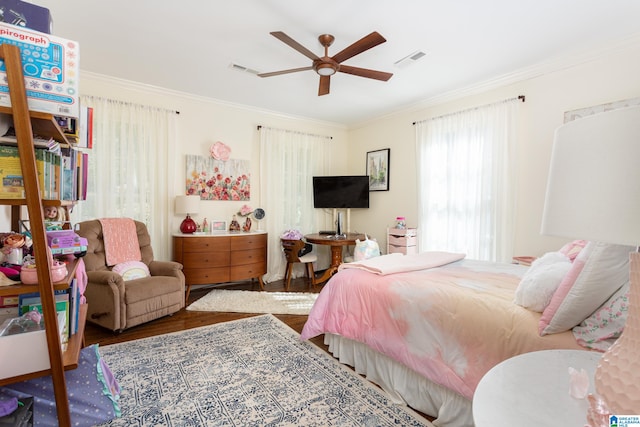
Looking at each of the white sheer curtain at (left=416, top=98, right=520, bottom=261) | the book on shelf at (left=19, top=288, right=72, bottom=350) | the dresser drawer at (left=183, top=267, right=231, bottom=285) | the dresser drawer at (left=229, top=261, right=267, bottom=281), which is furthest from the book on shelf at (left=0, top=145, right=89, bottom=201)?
the white sheer curtain at (left=416, top=98, right=520, bottom=261)

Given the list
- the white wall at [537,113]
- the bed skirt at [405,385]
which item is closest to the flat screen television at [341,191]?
the white wall at [537,113]

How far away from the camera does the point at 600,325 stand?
3.83 feet

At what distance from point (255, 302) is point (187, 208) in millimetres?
1428

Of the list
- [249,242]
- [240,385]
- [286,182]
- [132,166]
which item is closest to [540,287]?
[240,385]

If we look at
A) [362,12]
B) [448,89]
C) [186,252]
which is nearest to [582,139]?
[362,12]

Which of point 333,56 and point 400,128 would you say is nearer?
point 333,56

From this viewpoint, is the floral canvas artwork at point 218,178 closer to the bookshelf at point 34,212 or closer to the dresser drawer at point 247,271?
the dresser drawer at point 247,271

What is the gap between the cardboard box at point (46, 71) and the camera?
1042mm

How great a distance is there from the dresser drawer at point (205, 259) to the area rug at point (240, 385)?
115 centimetres

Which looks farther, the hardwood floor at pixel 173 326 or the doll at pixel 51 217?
the hardwood floor at pixel 173 326

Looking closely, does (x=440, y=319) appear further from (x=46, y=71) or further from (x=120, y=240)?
(x=120, y=240)

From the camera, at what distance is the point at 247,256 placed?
4.11 meters

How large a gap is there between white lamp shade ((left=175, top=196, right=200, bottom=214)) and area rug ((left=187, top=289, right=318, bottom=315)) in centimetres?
110

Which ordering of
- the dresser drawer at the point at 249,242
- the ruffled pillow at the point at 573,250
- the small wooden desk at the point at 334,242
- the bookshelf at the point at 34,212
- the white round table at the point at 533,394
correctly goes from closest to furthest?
the white round table at the point at 533,394 → the bookshelf at the point at 34,212 → the ruffled pillow at the point at 573,250 → the dresser drawer at the point at 249,242 → the small wooden desk at the point at 334,242
